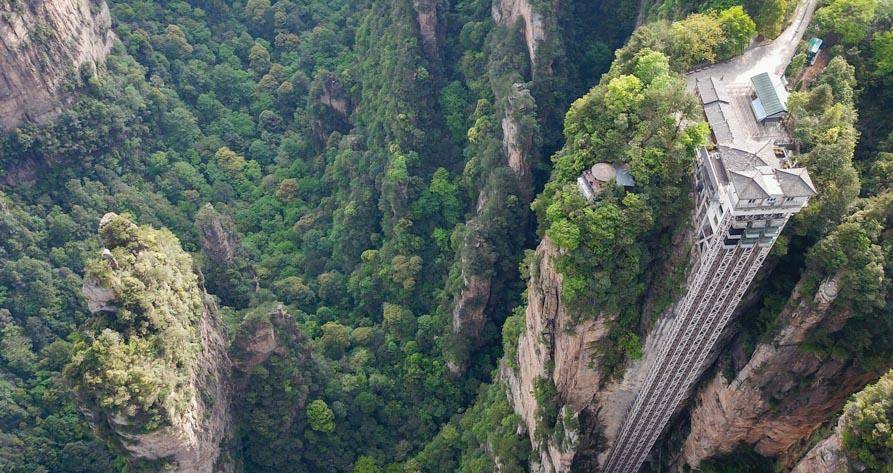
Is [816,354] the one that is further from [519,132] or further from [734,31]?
[519,132]

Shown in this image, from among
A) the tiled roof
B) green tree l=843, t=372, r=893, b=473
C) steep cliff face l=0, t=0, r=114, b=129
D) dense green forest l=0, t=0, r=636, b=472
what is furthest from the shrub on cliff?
green tree l=843, t=372, r=893, b=473

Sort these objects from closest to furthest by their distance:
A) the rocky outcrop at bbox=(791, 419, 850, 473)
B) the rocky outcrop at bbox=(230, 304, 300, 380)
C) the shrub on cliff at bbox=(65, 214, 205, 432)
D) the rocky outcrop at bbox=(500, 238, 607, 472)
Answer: the rocky outcrop at bbox=(791, 419, 850, 473) < the rocky outcrop at bbox=(500, 238, 607, 472) < the shrub on cliff at bbox=(65, 214, 205, 432) < the rocky outcrop at bbox=(230, 304, 300, 380)

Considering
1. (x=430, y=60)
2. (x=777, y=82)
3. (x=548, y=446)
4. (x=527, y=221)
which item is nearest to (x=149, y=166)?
(x=430, y=60)

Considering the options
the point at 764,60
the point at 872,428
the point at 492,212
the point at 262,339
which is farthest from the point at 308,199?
the point at 872,428

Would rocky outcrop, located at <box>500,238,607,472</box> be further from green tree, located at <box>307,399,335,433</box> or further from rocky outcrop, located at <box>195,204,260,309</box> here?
rocky outcrop, located at <box>195,204,260,309</box>

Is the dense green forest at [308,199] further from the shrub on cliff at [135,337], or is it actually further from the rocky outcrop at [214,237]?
the shrub on cliff at [135,337]
